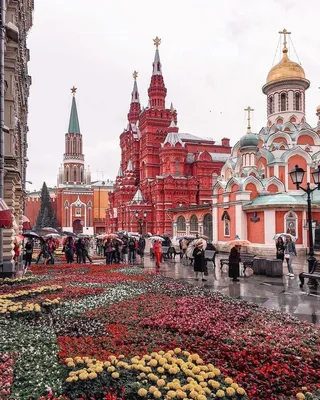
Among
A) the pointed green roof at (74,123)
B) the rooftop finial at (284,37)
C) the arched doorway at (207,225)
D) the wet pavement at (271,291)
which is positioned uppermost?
the pointed green roof at (74,123)

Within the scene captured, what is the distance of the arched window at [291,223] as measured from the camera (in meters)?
27.2

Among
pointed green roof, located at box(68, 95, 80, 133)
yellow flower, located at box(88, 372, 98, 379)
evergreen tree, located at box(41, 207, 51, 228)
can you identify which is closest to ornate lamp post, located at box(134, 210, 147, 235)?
A: evergreen tree, located at box(41, 207, 51, 228)

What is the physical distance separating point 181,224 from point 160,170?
42.3 feet

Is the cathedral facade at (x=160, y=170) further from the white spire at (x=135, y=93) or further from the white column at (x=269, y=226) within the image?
the white column at (x=269, y=226)

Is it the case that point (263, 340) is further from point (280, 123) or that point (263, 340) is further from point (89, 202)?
point (89, 202)

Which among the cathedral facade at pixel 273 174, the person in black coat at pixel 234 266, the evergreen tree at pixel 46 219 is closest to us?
the person in black coat at pixel 234 266

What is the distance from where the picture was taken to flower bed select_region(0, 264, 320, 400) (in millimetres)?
4660

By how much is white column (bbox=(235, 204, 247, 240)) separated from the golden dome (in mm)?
16447

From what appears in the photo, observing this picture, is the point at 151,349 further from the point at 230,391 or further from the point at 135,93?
the point at 135,93

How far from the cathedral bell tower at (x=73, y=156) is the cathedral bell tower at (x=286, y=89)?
201ft

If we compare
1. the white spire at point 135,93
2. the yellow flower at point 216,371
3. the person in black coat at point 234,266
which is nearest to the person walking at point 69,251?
the person in black coat at point 234,266

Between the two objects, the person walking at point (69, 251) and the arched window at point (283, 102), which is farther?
the arched window at point (283, 102)

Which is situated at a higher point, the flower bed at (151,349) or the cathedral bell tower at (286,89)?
the cathedral bell tower at (286,89)

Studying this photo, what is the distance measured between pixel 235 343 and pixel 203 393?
2275 millimetres
